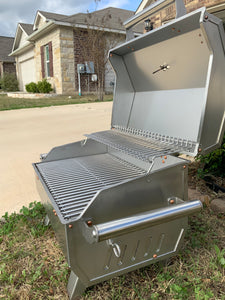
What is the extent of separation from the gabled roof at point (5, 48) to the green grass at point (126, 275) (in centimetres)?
2597

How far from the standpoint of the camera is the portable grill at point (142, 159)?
1.32 m

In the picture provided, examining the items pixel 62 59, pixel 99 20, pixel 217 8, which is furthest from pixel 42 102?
pixel 217 8

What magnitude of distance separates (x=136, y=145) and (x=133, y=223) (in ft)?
2.84

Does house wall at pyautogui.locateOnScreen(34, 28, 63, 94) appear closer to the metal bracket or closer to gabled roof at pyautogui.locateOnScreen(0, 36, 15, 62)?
gabled roof at pyautogui.locateOnScreen(0, 36, 15, 62)

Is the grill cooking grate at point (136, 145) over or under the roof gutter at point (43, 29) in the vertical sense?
under

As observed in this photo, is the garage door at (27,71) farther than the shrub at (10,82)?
No

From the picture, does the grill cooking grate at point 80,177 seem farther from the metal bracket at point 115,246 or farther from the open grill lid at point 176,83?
the open grill lid at point 176,83

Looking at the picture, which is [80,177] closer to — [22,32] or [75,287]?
[75,287]

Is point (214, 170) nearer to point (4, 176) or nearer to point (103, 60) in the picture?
point (4, 176)

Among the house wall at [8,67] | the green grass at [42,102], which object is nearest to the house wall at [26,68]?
the house wall at [8,67]

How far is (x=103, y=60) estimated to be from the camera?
12805 mm

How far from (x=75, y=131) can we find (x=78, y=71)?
8.02m

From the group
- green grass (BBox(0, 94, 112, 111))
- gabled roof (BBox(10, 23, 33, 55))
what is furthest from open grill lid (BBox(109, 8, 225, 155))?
gabled roof (BBox(10, 23, 33, 55))

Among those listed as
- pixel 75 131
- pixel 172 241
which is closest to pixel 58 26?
pixel 75 131
